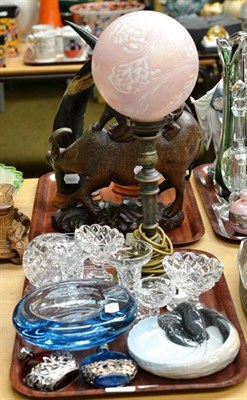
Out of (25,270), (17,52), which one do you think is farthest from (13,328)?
(17,52)

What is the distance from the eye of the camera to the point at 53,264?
50.6 inches

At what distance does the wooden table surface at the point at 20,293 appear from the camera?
103cm

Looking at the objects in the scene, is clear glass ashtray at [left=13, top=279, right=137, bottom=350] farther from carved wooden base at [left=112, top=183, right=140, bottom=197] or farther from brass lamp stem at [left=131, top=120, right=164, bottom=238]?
carved wooden base at [left=112, top=183, right=140, bottom=197]

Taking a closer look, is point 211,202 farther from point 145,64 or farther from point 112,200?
point 145,64

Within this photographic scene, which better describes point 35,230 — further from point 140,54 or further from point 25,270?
point 140,54

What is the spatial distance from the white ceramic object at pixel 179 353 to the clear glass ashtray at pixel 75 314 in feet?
0.11

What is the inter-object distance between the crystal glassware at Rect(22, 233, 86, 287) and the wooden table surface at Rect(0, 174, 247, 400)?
0.05 metres

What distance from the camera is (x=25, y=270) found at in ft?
4.21

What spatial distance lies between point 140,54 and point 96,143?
0.37 m

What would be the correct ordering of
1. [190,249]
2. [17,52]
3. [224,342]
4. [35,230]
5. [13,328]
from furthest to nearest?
[17,52]
[35,230]
[190,249]
[13,328]
[224,342]

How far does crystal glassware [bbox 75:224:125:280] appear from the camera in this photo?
1.31 m

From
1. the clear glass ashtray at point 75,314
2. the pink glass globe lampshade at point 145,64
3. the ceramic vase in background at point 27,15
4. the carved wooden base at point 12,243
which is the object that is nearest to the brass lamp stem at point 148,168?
the pink glass globe lampshade at point 145,64

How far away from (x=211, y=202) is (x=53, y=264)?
438mm

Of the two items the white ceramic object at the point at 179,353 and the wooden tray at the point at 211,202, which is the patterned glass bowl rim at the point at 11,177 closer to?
the wooden tray at the point at 211,202
